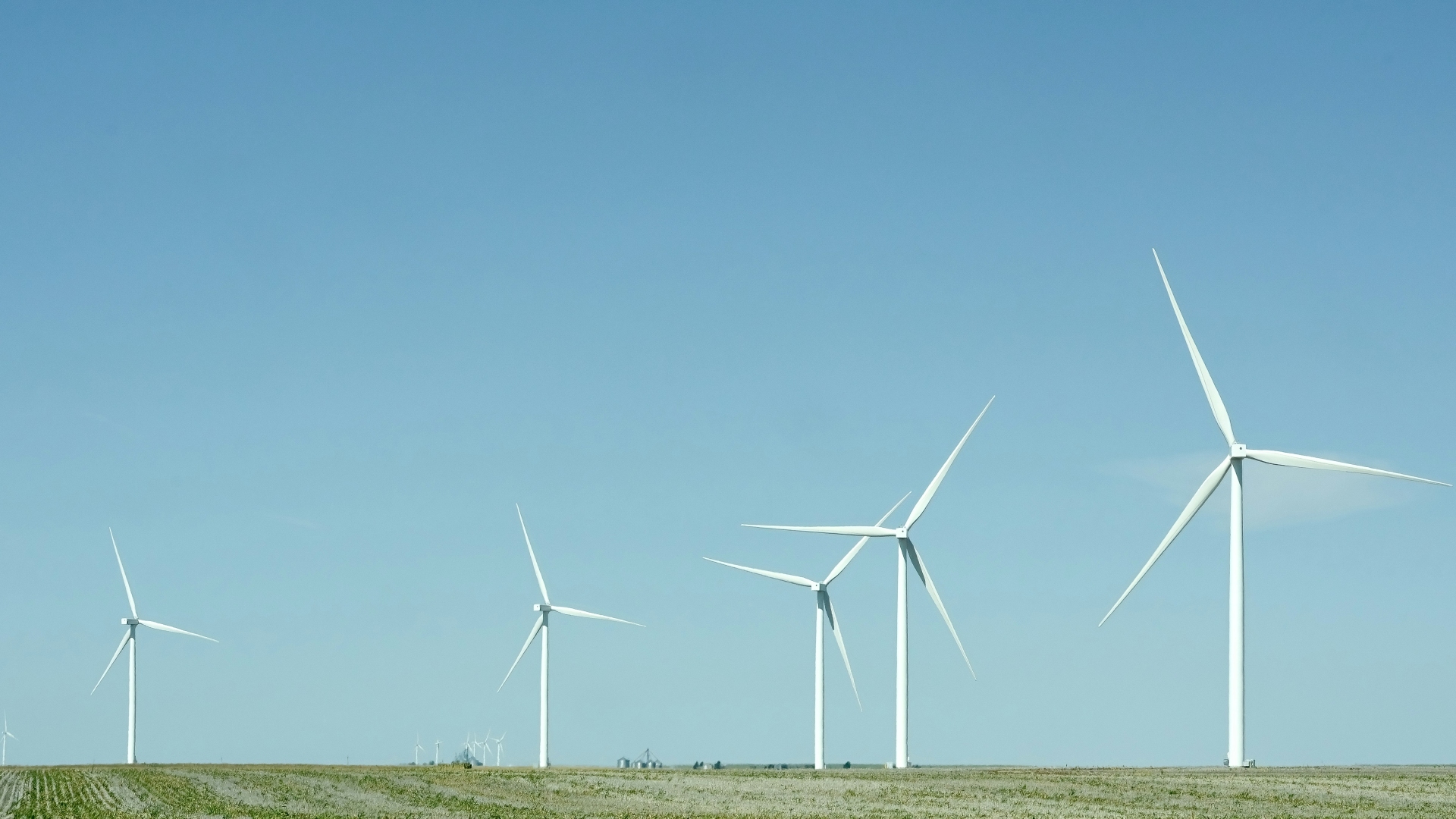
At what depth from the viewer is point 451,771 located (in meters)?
139

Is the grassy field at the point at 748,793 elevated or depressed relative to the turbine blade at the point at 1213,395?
depressed

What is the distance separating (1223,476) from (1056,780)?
22314 millimetres

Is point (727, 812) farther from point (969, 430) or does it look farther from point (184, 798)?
point (969, 430)

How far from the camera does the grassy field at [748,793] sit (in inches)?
3201

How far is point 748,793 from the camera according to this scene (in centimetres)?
9756

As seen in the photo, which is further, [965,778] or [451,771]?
[451,771]

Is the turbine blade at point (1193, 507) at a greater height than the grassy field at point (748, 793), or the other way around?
the turbine blade at point (1193, 507)

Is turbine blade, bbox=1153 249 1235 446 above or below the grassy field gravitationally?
above

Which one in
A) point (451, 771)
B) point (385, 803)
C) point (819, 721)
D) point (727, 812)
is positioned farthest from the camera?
point (819, 721)

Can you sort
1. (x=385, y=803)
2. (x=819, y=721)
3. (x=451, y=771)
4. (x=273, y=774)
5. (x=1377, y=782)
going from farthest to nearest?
1. (x=819, y=721)
2. (x=451, y=771)
3. (x=273, y=774)
4. (x=1377, y=782)
5. (x=385, y=803)

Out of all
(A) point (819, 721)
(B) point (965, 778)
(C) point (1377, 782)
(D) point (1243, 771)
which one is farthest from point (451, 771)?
(C) point (1377, 782)

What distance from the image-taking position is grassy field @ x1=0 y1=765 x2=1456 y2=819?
3201 inches

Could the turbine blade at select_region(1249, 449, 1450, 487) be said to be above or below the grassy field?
above

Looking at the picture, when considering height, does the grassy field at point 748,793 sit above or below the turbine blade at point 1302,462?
below
